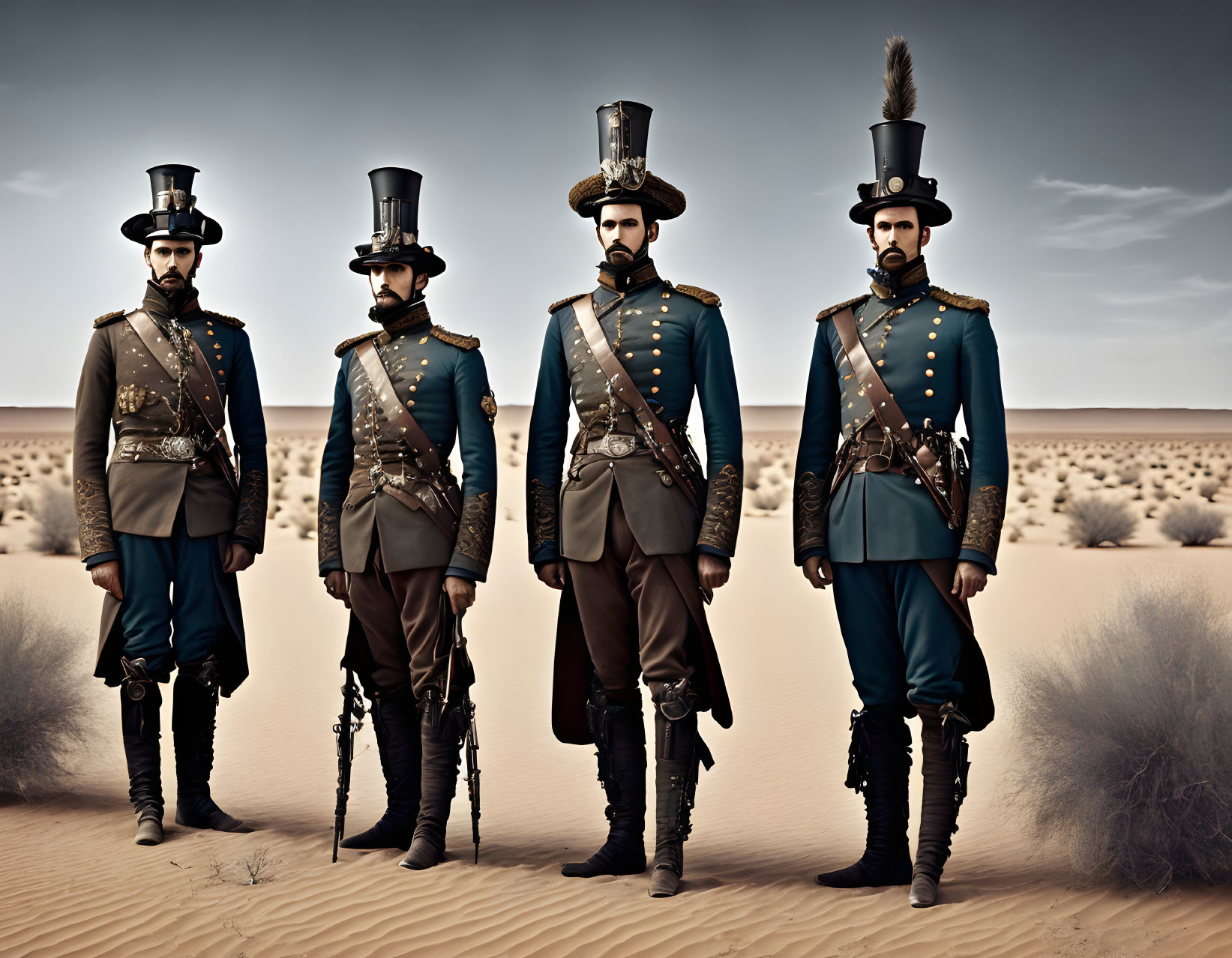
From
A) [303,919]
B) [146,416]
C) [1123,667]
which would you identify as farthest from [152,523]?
[1123,667]

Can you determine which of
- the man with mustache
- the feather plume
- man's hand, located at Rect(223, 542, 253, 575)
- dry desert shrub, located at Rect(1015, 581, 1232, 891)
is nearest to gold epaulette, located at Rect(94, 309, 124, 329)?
the man with mustache

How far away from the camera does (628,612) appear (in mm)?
4613

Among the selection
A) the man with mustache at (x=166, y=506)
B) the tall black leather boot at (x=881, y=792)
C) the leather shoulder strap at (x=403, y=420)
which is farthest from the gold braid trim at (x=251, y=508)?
the tall black leather boot at (x=881, y=792)

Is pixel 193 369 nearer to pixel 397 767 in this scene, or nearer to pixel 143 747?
pixel 143 747

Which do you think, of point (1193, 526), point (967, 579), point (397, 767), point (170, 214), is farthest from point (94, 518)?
point (1193, 526)

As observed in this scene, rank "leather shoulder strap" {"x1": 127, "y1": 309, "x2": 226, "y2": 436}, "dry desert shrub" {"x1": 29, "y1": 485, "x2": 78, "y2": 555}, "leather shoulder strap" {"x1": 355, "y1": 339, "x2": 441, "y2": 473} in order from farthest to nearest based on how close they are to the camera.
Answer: "dry desert shrub" {"x1": 29, "y1": 485, "x2": 78, "y2": 555}, "leather shoulder strap" {"x1": 127, "y1": 309, "x2": 226, "y2": 436}, "leather shoulder strap" {"x1": 355, "y1": 339, "x2": 441, "y2": 473}

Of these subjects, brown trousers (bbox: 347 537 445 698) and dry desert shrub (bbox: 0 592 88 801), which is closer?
brown trousers (bbox: 347 537 445 698)

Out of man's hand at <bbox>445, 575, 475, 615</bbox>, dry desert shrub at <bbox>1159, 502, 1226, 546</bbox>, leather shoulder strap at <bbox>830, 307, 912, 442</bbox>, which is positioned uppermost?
leather shoulder strap at <bbox>830, 307, 912, 442</bbox>

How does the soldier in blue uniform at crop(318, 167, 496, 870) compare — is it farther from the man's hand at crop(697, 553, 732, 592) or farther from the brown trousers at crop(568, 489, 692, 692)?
the man's hand at crop(697, 553, 732, 592)

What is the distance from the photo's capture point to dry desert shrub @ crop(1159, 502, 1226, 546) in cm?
1867

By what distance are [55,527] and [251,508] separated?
52.6ft

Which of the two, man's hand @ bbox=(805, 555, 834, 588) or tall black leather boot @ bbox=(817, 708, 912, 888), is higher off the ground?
man's hand @ bbox=(805, 555, 834, 588)

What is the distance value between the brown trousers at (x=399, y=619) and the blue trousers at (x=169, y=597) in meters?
0.86

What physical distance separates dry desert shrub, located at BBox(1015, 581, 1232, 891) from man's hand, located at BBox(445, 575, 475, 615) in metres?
2.79
